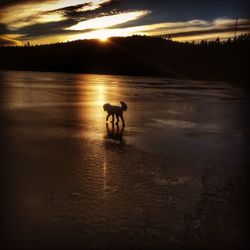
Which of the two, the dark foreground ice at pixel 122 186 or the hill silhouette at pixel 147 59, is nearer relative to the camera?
the dark foreground ice at pixel 122 186

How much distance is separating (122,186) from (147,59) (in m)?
106

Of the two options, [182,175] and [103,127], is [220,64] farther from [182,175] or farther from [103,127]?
[182,175]

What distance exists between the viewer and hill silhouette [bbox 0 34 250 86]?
7175cm

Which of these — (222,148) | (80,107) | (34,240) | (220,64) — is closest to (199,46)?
(220,64)

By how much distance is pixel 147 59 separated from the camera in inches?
4313

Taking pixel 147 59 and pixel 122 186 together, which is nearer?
pixel 122 186

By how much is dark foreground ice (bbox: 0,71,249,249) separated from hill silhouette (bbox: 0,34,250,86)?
4398 cm

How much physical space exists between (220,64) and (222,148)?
67257 millimetres

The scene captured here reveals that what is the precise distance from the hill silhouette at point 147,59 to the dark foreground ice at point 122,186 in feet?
144

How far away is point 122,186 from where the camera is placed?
6.70m

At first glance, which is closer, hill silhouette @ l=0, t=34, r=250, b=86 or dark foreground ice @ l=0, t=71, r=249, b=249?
dark foreground ice @ l=0, t=71, r=249, b=249

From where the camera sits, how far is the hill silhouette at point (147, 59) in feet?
235

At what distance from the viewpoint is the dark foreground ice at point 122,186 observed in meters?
4.89

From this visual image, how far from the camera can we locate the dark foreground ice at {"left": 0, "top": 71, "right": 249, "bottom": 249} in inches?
192
